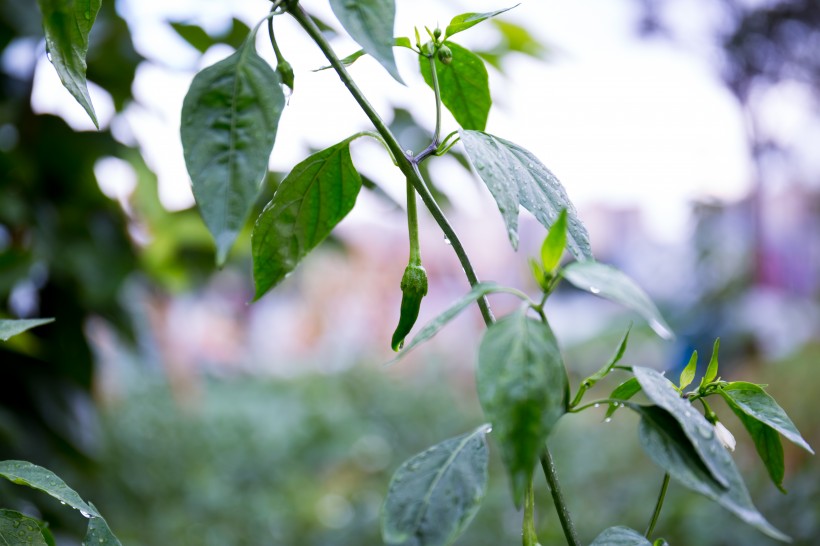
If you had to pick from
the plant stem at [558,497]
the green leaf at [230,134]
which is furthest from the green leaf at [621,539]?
the green leaf at [230,134]

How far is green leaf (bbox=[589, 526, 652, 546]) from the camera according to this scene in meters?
0.21

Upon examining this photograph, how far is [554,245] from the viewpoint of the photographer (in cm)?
19

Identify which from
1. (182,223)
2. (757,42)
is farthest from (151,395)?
(757,42)

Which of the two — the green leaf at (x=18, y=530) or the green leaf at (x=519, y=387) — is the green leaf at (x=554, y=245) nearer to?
the green leaf at (x=519, y=387)

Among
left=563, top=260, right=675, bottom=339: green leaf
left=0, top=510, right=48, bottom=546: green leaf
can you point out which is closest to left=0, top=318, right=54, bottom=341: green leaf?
left=0, top=510, right=48, bottom=546: green leaf

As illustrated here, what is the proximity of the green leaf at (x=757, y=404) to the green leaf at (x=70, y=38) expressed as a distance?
0.59ft

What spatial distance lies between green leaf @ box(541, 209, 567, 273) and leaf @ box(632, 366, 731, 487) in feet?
0.10

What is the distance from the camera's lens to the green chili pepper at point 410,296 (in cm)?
22

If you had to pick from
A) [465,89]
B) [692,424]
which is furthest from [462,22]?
[692,424]

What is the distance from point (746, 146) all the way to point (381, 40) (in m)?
3.42

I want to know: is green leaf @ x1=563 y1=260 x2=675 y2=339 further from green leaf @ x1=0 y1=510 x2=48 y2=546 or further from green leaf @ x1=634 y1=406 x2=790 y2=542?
green leaf @ x1=0 y1=510 x2=48 y2=546

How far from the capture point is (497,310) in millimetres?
3215

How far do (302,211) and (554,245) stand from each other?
0.24 feet

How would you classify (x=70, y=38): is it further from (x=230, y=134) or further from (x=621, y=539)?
(x=621, y=539)
